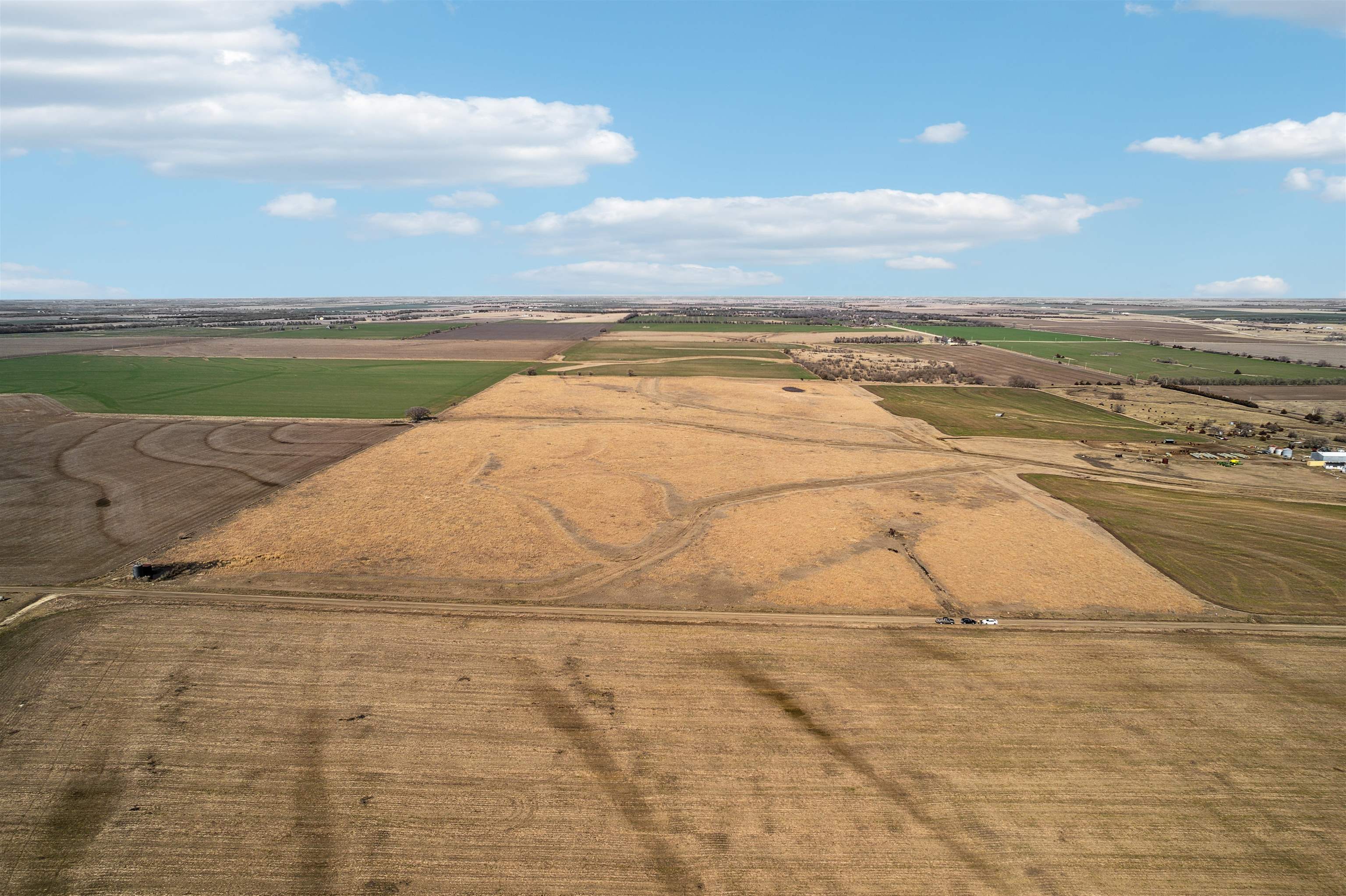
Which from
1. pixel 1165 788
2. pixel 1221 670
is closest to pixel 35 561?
pixel 1165 788

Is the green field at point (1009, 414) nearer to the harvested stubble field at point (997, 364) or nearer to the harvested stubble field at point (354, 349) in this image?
the harvested stubble field at point (997, 364)

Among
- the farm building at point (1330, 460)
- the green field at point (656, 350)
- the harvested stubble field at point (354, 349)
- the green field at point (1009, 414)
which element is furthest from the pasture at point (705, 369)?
the farm building at point (1330, 460)

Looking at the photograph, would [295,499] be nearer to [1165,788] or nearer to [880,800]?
[880,800]

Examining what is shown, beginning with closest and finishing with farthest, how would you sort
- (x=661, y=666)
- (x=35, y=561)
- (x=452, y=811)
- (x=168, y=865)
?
(x=168, y=865), (x=452, y=811), (x=661, y=666), (x=35, y=561)

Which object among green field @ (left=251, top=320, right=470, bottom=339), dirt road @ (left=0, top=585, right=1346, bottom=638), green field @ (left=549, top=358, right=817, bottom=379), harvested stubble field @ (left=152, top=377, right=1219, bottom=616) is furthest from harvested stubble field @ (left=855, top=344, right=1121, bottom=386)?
green field @ (left=251, top=320, right=470, bottom=339)

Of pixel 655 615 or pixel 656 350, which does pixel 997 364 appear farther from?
pixel 655 615

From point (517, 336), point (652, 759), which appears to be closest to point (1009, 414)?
point (652, 759)
